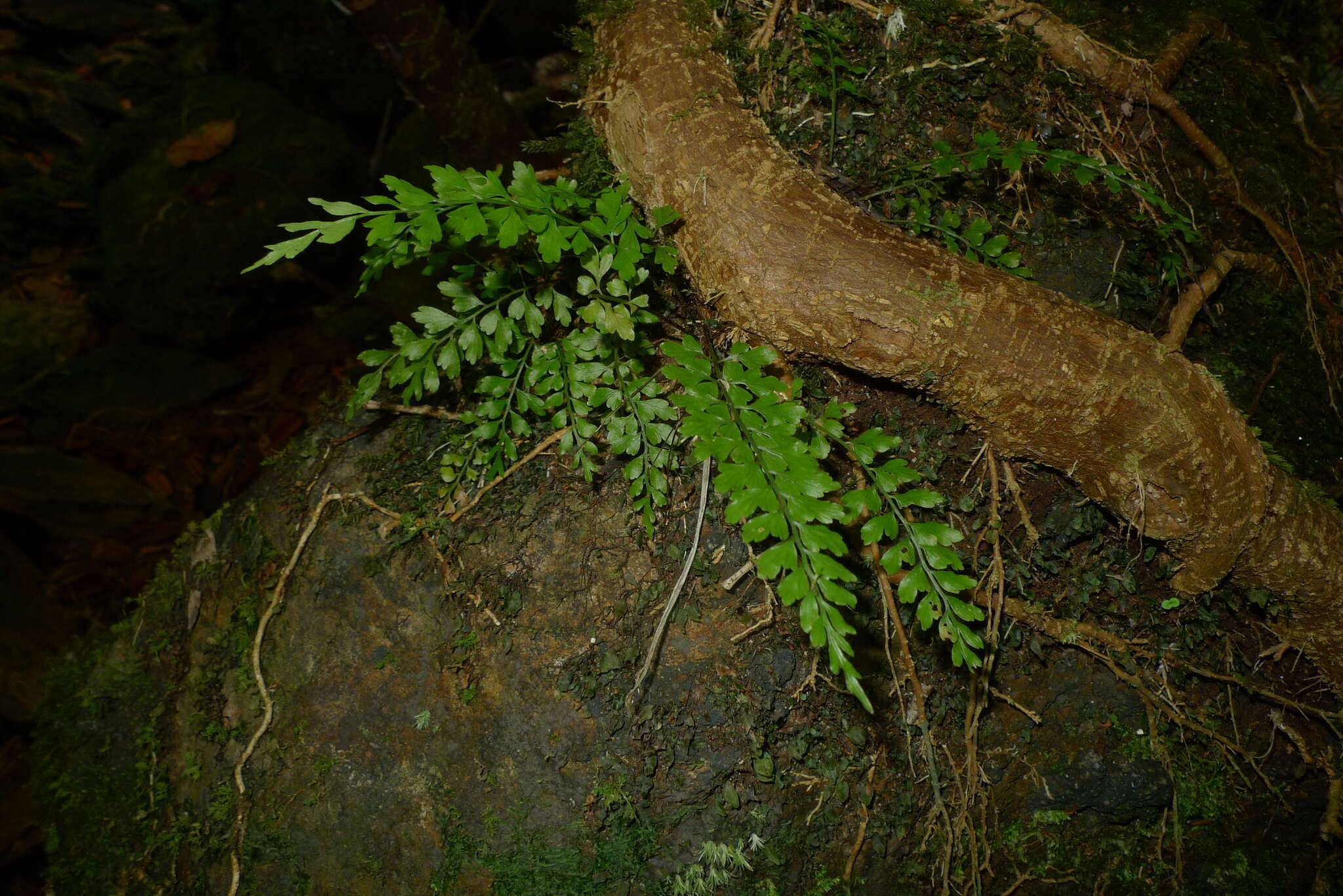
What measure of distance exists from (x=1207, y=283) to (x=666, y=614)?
7.66 ft

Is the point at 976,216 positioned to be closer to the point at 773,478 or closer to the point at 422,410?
the point at 773,478

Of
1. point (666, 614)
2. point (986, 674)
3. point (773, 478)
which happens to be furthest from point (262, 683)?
point (986, 674)

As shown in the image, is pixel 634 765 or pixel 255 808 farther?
pixel 255 808

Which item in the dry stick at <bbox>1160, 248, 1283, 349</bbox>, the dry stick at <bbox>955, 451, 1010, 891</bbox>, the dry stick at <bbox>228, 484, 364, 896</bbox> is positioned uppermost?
the dry stick at <bbox>1160, 248, 1283, 349</bbox>

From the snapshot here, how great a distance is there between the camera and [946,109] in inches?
A: 109

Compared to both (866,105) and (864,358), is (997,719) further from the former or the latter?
(866,105)

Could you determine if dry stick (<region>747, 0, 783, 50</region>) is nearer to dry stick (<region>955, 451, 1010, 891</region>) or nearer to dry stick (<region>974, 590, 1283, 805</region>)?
dry stick (<region>955, 451, 1010, 891</region>)

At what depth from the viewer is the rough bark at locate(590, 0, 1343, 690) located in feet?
6.86

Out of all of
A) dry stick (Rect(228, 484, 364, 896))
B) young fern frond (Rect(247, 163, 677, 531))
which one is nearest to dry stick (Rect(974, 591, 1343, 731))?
young fern frond (Rect(247, 163, 677, 531))

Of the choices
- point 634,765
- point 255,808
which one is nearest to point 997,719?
point 634,765

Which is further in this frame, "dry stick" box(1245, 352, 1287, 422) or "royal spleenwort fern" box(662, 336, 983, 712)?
"dry stick" box(1245, 352, 1287, 422)

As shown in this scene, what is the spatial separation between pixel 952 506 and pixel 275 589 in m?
2.68

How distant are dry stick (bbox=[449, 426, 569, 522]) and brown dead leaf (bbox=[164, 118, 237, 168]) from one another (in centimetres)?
520

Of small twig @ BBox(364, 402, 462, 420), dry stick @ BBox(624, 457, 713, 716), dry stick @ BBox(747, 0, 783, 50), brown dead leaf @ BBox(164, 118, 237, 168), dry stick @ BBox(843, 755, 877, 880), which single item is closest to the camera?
dry stick @ BBox(624, 457, 713, 716)
